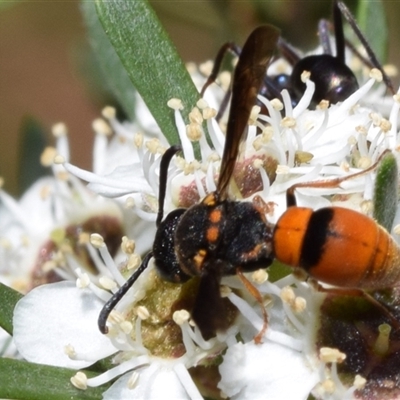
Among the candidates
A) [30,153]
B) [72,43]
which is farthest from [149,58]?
[72,43]

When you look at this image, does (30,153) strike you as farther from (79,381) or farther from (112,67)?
(79,381)

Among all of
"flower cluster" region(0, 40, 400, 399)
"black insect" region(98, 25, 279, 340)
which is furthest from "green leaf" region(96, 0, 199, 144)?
"black insect" region(98, 25, 279, 340)

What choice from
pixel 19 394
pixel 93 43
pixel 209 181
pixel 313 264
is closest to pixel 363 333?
pixel 313 264

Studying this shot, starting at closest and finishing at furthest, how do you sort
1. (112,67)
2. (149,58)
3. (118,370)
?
(118,370)
(149,58)
(112,67)

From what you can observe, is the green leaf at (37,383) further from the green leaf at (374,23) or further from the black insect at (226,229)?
the green leaf at (374,23)

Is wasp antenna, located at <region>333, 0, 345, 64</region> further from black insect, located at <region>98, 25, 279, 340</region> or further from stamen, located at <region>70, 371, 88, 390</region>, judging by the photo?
stamen, located at <region>70, 371, 88, 390</region>

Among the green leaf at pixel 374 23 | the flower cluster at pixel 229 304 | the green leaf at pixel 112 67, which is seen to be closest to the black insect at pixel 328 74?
the green leaf at pixel 374 23
